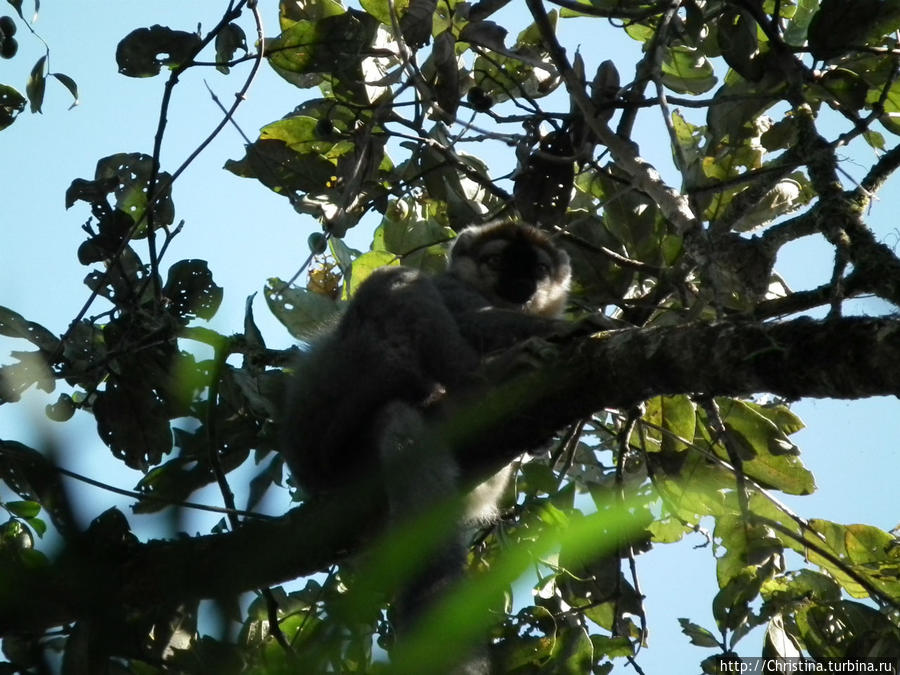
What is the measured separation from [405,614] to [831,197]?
2.07m

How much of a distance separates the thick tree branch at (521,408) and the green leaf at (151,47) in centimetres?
228

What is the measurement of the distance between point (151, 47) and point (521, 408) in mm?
2678

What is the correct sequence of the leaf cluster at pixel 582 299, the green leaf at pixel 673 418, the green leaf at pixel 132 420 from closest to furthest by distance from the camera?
the leaf cluster at pixel 582 299
the green leaf at pixel 132 420
the green leaf at pixel 673 418

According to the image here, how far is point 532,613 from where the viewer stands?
3932 mm

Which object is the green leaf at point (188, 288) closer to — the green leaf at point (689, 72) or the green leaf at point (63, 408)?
the green leaf at point (63, 408)

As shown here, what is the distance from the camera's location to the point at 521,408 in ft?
11.6

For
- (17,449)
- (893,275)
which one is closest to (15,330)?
(17,449)

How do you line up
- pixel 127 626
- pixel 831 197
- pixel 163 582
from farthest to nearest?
pixel 831 197
pixel 163 582
pixel 127 626

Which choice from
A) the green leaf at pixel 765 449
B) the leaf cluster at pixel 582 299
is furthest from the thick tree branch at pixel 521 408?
the green leaf at pixel 765 449

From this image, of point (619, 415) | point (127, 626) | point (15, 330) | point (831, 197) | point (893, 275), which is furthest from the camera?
point (619, 415)

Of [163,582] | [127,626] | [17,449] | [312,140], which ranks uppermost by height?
[312,140]

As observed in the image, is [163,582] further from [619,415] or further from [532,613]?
[619,415]

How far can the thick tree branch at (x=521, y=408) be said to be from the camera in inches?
51.2

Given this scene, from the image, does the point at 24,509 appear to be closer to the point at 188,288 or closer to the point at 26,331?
the point at 26,331
